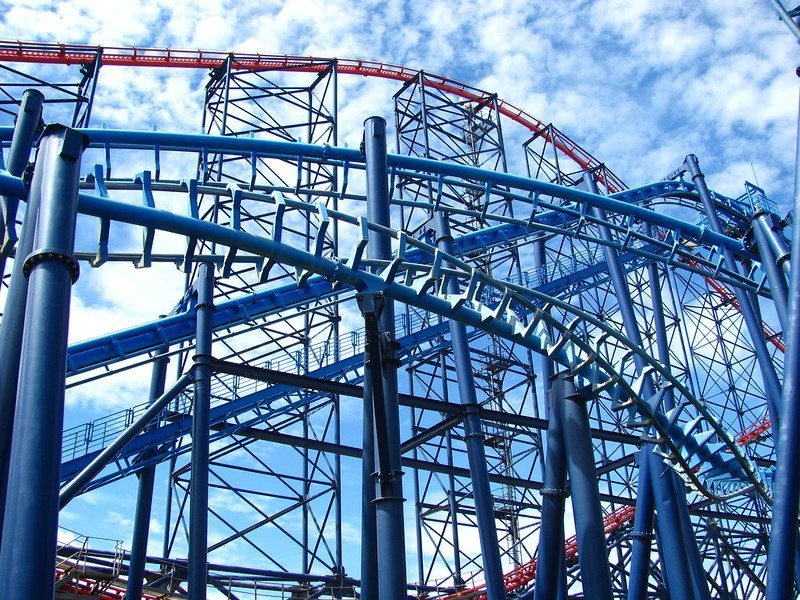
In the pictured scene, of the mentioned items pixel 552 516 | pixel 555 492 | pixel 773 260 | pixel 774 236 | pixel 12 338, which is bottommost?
pixel 552 516

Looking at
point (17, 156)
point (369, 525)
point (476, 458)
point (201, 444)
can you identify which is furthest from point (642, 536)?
point (17, 156)

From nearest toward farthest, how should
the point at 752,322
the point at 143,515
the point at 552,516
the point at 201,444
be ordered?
the point at 552,516
the point at 201,444
the point at 143,515
the point at 752,322

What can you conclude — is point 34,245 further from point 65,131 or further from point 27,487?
point 27,487

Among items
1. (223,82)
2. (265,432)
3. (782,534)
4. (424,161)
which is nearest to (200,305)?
(265,432)

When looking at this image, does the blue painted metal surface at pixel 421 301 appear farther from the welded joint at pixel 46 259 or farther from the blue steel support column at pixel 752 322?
the welded joint at pixel 46 259

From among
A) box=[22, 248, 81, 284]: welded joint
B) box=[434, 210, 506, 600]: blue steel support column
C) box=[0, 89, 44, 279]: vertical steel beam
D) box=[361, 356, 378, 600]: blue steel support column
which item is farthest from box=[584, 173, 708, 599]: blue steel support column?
box=[0, 89, 44, 279]: vertical steel beam

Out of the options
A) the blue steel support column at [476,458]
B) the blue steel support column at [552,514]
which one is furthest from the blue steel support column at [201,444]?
the blue steel support column at [552,514]

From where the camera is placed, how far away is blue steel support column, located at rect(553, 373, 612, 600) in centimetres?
671

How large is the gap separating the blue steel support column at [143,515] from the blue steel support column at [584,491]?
5296 mm

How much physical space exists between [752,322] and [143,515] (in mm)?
8845

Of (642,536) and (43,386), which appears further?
(642,536)

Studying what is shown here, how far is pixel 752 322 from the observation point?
38.1 ft

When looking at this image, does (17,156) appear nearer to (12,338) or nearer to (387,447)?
(12,338)

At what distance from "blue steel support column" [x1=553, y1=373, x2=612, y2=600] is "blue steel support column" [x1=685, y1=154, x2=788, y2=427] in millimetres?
3420
